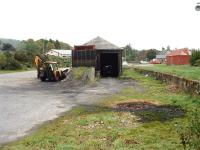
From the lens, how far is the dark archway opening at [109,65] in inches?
1759

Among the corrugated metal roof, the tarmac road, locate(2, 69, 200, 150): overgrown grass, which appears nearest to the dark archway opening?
the corrugated metal roof

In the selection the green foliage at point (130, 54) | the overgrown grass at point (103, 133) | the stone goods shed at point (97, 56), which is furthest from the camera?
the green foliage at point (130, 54)

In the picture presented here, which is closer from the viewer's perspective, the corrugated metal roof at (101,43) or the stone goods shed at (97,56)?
the stone goods shed at (97,56)

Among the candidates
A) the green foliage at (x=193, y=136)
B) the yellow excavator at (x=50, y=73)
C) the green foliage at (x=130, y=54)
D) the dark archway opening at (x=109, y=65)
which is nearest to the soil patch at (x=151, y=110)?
the green foliage at (x=193, y=136)

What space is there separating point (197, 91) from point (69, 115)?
6.00m

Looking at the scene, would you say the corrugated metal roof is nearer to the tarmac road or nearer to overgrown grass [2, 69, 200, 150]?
the tarmac road

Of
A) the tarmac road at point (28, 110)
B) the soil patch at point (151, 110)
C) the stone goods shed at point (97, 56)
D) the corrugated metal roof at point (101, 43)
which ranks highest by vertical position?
the corrugated metal roof at point (101, 43)

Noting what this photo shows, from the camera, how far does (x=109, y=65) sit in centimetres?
4691

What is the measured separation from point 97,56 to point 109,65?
250 inches

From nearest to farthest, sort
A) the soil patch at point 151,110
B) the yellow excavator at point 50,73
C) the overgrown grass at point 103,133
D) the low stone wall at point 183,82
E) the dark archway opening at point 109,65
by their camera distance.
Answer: the overgrown grass at point 103,133, the soil patch at point 151,110, the low stone wall at point 183,82, the yellow excavator at point 50,73, the dark archway opening at point 109,65

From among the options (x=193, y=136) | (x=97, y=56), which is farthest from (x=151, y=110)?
(x=97, y=56)

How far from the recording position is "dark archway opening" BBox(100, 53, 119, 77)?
44.7 m

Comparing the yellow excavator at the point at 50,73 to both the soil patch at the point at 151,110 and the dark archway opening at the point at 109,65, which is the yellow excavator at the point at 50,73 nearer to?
the dark archway opening at the point at 109,65

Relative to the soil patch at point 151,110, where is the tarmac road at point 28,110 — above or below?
below
